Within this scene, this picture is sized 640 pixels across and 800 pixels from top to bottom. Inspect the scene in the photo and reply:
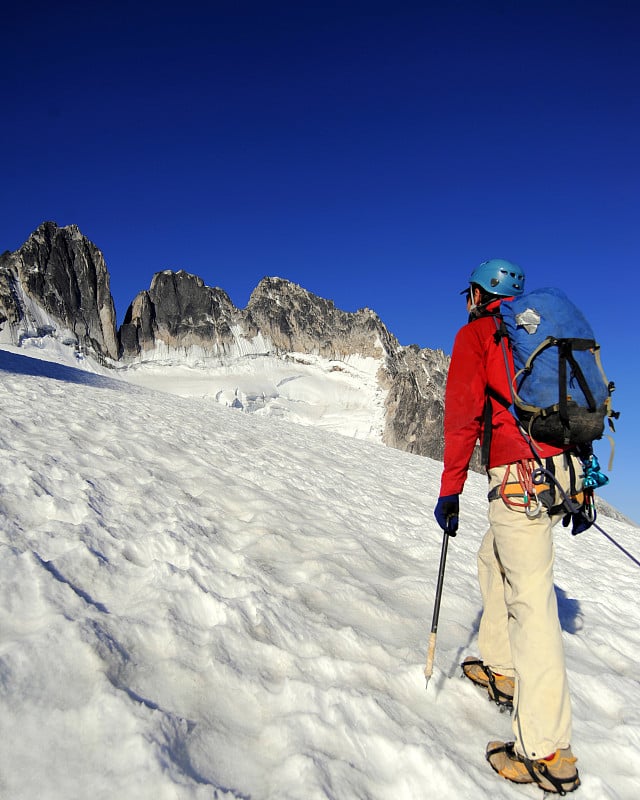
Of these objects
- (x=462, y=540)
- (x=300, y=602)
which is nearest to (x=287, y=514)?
(x=300, y=602)

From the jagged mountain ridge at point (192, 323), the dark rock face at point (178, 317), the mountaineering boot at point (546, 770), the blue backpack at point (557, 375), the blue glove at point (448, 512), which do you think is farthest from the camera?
the dark rock face at point (178, 317)

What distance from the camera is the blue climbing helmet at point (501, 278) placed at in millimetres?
3678

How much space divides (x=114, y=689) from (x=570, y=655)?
3.90 meters

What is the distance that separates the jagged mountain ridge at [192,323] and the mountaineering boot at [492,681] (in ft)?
240

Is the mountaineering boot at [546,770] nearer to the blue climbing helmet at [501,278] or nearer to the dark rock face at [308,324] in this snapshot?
the blue climbing helmet at [501,278]

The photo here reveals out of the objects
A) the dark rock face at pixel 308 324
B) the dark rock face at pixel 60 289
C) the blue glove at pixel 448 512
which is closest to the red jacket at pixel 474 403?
the blue glove at pixel 448 512

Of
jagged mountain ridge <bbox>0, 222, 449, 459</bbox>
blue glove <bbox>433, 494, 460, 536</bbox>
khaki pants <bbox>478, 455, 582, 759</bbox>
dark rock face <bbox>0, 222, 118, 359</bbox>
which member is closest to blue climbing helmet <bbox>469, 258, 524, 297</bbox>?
khaki pants <bbox>478, 455, 582, 759</bbox>

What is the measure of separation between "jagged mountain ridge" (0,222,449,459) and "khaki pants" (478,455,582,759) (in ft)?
241

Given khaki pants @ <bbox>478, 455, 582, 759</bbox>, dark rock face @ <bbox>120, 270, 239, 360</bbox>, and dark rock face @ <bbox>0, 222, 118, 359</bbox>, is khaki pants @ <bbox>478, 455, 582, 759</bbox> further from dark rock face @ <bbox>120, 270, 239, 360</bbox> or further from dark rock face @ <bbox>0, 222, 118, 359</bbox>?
dark rock face @ <bbox>120, 270, 239, 360</bbox>

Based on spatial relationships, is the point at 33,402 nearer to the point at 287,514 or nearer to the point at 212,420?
the point at 212,420

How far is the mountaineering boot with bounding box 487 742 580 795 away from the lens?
9.25 feet

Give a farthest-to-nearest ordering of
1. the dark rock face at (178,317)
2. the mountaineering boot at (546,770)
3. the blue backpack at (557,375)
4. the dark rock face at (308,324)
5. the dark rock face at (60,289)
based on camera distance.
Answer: the dark rock face at (308,324)
the dark rock face at (178,317)
the dark rock face at (60,289)
the blue backpack at (557,375)
the mountaineering boot at (546,770)

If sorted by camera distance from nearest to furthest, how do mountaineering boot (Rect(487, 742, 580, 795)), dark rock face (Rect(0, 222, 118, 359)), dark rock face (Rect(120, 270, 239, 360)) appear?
mountaineering boot (Rect(487, 742, 580, 795)), dark rock face (Rect(0, 222, 118, 359)), dark rock face (Rect(120, 270, 239, 360))

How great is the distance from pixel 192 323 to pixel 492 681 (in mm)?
87126
